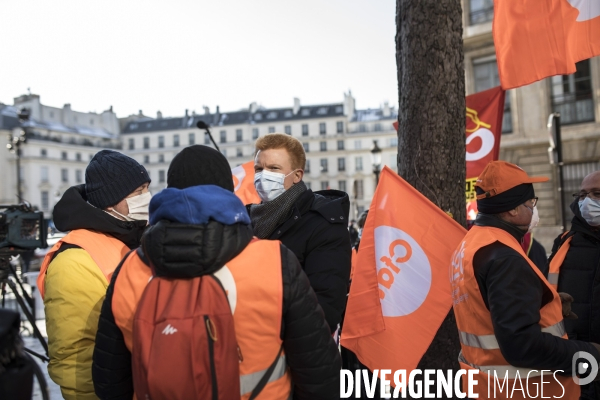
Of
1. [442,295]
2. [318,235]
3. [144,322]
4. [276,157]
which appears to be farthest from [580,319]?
[144,322]

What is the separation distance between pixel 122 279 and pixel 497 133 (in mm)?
5040

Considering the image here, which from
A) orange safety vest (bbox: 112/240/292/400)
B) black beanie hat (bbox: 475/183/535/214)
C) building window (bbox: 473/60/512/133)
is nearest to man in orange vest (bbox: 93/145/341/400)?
orange safety vest (bbox: 112/240/292/400)

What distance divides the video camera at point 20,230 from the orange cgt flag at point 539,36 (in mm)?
3904

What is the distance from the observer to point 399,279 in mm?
3443

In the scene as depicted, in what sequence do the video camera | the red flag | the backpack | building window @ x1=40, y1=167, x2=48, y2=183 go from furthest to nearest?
building window @ x1=40, y1=167, x2=48, y2=183 → the red flag → the video camera → the backpack

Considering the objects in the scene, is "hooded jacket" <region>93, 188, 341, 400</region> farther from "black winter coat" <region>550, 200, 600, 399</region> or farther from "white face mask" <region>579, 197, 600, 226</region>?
"white face mask" <region>579, 197, 600, 226</region>

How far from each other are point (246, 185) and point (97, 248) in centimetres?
432

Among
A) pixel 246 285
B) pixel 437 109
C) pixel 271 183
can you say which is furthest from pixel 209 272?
pixel 437 109

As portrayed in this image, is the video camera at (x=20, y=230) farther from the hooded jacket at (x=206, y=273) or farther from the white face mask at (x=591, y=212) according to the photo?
the white face mask at (x=591, y=212)

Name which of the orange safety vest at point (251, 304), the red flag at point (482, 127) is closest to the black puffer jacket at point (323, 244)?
the orange safety vest at point (251, 304)

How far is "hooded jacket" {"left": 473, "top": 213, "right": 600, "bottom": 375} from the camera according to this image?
8.02 ft

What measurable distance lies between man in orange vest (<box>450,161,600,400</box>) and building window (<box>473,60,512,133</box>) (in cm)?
1873

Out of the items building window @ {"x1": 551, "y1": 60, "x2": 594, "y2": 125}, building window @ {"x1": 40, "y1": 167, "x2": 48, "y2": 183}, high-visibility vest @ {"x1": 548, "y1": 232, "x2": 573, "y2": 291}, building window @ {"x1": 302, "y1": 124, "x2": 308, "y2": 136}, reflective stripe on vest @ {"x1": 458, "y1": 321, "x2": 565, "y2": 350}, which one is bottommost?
reflective stripe on vest @ {"x1": 458, "y1": 321, "x2": 565, "y2": 350}
